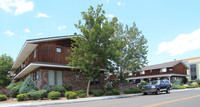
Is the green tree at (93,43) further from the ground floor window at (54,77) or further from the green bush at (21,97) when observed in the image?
the green bush at (21,97)

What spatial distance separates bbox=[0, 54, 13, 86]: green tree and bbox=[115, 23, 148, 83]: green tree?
29477 millimetres

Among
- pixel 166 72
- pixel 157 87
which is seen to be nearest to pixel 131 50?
pixel 157 87

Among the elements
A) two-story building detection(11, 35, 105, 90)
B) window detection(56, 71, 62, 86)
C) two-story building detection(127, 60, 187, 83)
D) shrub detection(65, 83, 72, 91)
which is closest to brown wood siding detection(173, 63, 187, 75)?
two-story building detection(127, 60, 187, 83)

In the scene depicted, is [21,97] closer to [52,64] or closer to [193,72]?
[52,64]

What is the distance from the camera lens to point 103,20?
21.1 m

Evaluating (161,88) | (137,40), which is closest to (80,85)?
(161,88)

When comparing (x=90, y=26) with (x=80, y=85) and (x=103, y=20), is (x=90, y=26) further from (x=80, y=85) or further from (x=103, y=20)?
(x=80, y=85)

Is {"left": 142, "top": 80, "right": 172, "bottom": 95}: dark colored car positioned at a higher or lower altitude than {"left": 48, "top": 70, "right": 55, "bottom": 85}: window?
lower

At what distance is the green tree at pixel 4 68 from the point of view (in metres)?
41.7

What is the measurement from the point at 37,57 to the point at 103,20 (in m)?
9.32

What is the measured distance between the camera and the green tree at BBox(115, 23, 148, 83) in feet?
90.9

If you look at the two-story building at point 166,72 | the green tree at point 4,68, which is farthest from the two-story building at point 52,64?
the two-story building at point 166,72

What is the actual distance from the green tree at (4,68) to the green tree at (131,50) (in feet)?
96.7

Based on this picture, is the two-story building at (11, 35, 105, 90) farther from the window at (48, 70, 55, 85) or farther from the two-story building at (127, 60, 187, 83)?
the two-story building at (127, 60, 187, 83)
